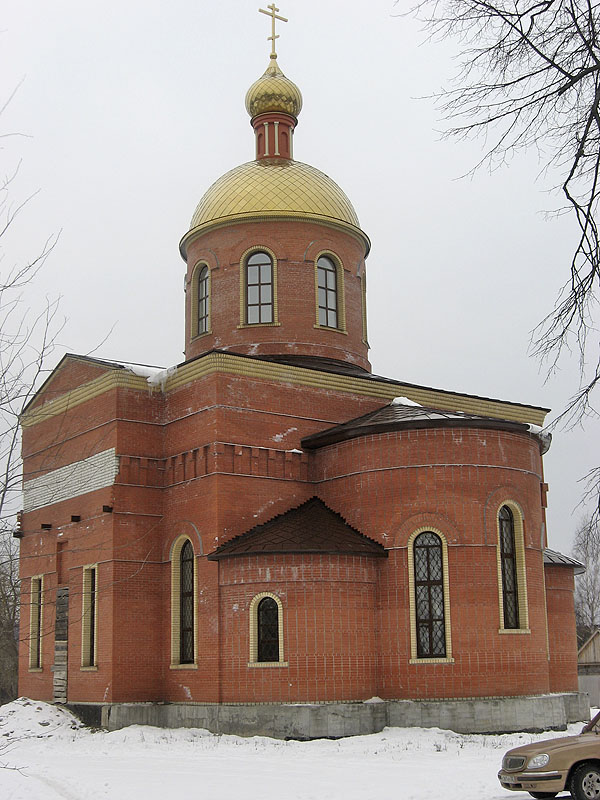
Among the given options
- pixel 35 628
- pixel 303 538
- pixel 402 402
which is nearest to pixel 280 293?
pixel 402 402

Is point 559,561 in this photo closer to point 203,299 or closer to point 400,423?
point 400,423

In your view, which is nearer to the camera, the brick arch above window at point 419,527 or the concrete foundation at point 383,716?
the concrete foundation at point 383,716

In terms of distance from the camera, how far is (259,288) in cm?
2227

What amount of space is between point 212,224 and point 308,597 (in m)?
9.53

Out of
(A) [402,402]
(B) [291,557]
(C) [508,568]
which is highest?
(A) [402,402]

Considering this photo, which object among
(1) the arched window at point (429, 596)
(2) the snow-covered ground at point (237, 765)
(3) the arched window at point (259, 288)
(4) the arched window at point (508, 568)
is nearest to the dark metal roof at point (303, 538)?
(1) the arched window at point (429, 596)

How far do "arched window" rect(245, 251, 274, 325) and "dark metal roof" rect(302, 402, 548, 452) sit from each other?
132 inches

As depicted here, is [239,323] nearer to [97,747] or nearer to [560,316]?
[97,747]

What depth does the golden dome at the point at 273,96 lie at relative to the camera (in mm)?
24250

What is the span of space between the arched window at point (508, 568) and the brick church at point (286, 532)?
41mm

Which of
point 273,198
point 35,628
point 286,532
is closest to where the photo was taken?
point 286,532

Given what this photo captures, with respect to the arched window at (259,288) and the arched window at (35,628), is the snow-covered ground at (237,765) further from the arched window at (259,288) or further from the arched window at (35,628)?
the arched window at (259,288)

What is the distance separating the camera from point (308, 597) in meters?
17.2

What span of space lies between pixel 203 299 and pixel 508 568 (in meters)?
9.48
